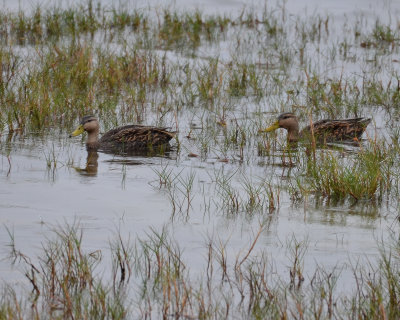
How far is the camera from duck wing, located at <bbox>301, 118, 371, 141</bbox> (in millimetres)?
11359

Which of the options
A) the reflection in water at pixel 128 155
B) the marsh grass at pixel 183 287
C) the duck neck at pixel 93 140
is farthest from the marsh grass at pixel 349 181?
the duck neck at pixel 93 140

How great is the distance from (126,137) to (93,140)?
459mm

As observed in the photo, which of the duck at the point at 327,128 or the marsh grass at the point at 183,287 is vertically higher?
the duck at the point at 327,128

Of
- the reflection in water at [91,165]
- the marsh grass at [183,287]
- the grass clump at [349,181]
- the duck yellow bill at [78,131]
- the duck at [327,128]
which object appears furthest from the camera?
the duck at [327,128]

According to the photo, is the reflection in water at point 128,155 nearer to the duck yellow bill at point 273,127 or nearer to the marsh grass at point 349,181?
the duck yellow bill at point 273,127

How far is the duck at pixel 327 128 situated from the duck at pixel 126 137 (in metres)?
1.41

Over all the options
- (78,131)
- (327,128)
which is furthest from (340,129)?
(78,131)

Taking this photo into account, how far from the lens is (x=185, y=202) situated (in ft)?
26.0

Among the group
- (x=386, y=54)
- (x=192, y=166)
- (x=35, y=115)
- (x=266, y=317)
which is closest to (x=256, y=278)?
(x=266, y=317)

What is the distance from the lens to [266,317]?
211 inches

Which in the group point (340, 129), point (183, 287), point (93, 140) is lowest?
point (183, 287)

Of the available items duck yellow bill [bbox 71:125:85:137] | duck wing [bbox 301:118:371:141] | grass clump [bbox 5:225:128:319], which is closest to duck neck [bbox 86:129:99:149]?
duck yellow bill [bbox 71:125:85:137]

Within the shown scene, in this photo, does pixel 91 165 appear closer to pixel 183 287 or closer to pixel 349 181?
pixel 349 181

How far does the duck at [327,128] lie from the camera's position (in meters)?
11.3
